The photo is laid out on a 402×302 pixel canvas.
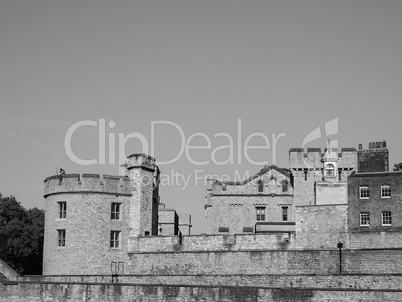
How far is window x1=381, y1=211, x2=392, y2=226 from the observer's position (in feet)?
148

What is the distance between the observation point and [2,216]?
Result: 61781 mm

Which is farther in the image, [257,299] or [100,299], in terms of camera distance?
[100,299]

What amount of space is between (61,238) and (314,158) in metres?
22.2

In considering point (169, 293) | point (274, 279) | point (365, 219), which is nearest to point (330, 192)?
point (365, 219)

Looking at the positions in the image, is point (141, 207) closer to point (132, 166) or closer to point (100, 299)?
point (132, 166)

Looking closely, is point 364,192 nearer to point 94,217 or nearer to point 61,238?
point 94,217

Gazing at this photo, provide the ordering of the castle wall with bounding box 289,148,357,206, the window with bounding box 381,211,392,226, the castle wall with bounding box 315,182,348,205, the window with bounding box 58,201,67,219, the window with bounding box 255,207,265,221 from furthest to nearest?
the window with bounding box 255,207,265,221, the castle wall with bounding box 289,148,357,206, the castle wall with bounding box 315,182,348,205, the window with bounding box 58,201,67,219, the window with bounding box 381,211,392,226

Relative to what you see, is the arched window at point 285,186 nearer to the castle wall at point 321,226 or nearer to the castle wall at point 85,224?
the castle wall at point 321,226

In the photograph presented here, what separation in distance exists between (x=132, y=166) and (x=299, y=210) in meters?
10.8

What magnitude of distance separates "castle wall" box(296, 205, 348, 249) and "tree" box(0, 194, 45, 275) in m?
25.0

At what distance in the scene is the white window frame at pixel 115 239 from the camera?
4594 centimetres

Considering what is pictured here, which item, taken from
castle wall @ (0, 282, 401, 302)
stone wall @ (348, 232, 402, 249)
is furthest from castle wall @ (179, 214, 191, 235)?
castle wall @ (0, 282, 401, 302)

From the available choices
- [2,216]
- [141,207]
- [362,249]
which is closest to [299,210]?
[362,249]

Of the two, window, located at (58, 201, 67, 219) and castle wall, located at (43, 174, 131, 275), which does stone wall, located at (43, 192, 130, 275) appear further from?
window, located at (58, 201, 67, 219)
